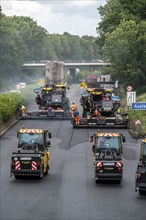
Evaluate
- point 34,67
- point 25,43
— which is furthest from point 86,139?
point 25,43

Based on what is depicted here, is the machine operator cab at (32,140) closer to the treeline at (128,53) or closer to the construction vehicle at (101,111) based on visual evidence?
the construction vehicle at (101,111)

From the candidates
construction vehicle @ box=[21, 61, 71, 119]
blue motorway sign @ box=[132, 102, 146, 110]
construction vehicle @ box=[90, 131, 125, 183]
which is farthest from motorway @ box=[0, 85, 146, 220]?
construction vehicle @ box=[21, 61, 71, 119]

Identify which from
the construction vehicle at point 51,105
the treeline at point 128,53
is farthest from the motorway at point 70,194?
the treeline at point 128,53

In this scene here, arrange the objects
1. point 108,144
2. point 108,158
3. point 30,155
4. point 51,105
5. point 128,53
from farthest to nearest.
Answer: point 128,53, point 51,105, point 108,144, point 30,155, point 108,158

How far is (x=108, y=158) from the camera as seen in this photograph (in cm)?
2930

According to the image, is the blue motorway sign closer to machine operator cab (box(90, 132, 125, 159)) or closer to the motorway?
the motorway

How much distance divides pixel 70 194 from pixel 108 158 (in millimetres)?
3006

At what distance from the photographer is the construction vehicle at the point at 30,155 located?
30031 millimetres

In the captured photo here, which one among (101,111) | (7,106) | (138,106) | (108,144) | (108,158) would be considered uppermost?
(138,106)

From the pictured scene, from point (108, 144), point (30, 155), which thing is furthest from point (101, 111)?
point (30, 155)

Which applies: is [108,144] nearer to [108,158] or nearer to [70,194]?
[108,158]

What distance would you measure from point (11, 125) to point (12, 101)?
5065 millimetres

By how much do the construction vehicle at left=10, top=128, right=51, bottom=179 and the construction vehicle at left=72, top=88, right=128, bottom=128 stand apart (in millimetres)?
19901

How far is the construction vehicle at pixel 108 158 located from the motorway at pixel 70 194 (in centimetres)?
61
